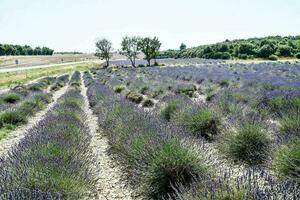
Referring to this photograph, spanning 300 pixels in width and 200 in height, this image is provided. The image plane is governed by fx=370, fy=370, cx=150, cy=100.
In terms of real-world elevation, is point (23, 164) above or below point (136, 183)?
above

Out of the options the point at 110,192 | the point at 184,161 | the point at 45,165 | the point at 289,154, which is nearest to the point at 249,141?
the point at 289,154

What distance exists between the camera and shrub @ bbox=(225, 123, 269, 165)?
662cm

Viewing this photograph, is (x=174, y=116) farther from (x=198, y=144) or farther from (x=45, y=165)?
(x=45, y=165)

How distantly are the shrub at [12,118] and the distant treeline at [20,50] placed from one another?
368ft

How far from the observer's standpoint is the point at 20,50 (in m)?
130

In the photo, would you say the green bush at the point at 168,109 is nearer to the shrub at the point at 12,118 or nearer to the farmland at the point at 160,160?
the farmland at the point at 160,160

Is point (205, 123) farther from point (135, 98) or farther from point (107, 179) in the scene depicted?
point (135, 98)

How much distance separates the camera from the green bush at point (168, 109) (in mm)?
10906

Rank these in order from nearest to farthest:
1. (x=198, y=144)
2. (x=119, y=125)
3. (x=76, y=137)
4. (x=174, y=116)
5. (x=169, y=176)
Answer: (x=169, y=176), (x=198, y=144), (x=76, y=137), (x=119, y=125), (x=174, y=116)

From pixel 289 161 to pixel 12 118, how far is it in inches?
399

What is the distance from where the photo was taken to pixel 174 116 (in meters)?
Answer: 9.73

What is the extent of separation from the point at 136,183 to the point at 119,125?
2.45m

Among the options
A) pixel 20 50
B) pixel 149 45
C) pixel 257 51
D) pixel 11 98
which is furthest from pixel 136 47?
pixel 20 50

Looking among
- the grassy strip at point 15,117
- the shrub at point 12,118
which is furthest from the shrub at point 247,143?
the shrub at point 12,118
